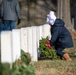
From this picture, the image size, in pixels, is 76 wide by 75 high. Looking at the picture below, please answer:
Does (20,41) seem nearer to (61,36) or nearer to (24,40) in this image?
(24,40)

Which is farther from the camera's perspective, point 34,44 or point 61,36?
point 61,36

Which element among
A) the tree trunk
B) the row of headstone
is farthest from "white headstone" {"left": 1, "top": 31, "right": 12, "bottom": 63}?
the tree trunk

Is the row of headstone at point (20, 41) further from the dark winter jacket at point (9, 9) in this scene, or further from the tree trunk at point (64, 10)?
the tree trunk at point (64, 10)

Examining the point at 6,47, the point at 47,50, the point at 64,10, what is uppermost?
the point at 64,10

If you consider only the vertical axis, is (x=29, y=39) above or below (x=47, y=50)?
above

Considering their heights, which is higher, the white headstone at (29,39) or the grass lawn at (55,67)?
the white headstone at (29,39)

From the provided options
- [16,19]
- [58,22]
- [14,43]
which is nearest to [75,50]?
[16,19]

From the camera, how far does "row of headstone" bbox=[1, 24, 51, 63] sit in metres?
7.54

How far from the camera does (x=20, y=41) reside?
8945mm

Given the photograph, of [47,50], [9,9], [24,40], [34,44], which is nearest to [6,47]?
[24,40]

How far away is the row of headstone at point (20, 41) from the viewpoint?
754 cm

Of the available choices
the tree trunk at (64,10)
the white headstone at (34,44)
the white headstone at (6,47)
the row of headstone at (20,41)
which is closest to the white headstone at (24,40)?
the row of headstone at (20,41)

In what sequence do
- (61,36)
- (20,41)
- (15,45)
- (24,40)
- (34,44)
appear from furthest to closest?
(61,36) < (34,44) < (24,40) < (20,41) < (15,45)

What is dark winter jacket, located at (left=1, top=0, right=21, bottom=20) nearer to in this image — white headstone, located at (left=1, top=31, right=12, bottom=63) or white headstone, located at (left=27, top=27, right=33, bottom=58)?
white headstone, located at (left=27, top=27, right=33, bottom=58)
